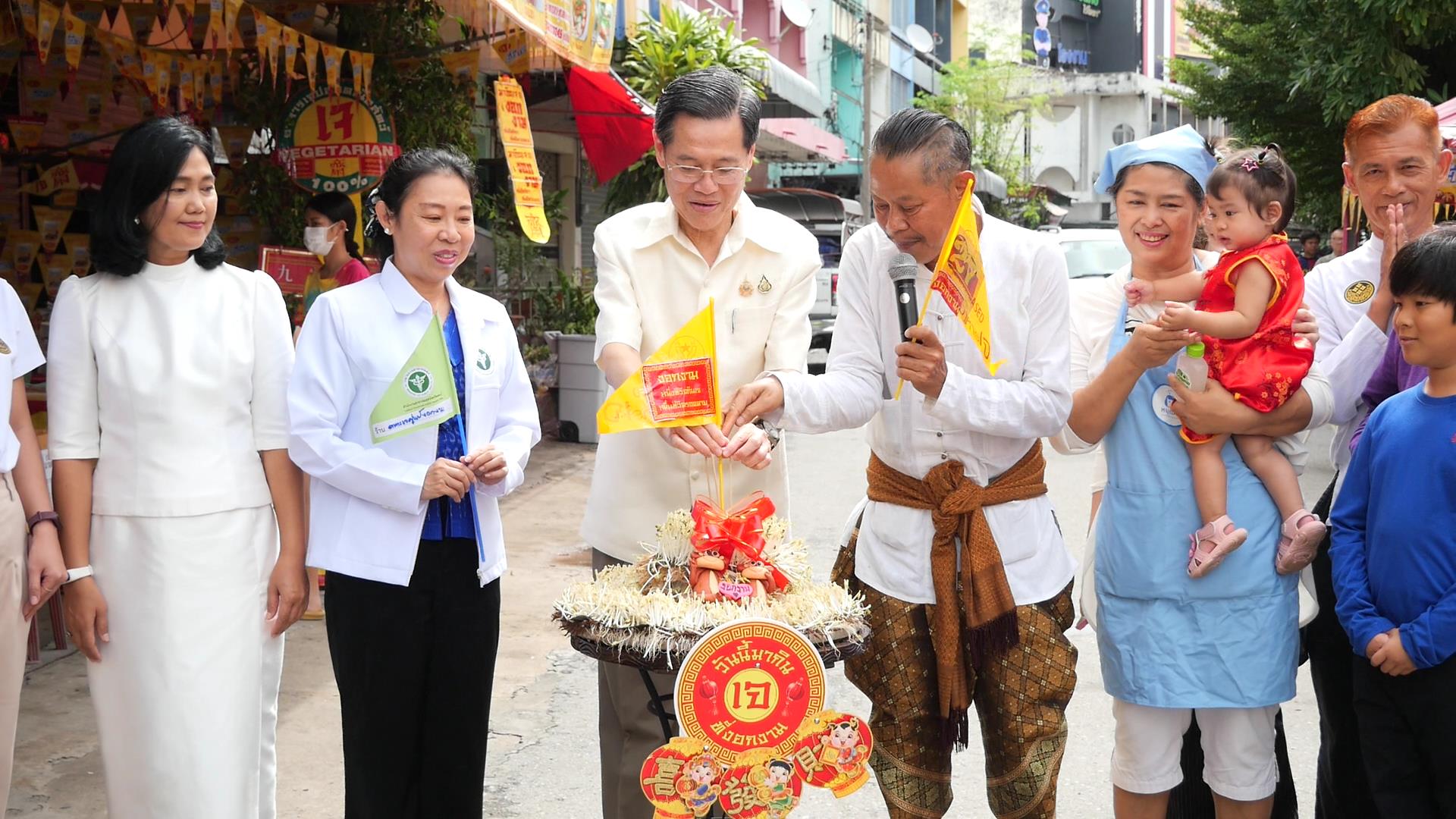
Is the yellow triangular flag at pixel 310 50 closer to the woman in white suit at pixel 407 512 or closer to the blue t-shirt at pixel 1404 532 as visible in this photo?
the woman in white suit at pixel 407 512

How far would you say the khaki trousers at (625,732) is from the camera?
296 centimetres

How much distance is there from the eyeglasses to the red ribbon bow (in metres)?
0.72

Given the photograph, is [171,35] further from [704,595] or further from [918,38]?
[918,38]

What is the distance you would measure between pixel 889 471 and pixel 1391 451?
3.50ft

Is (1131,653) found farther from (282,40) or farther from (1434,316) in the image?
(282,40)

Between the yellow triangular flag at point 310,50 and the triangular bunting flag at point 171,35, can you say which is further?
the triangular bunting flag at point 171,35

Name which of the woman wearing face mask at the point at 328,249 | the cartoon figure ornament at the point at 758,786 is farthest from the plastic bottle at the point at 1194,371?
the woman wearing face mask at the point at 328,249

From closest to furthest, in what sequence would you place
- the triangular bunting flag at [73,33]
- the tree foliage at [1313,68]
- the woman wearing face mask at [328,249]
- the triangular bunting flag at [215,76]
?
the triangular bunting flag at [73,33] → the woman wearing face mask at [328,249] → the triangular bunting flag at [215,76] → the tree foliage at [1313,68]

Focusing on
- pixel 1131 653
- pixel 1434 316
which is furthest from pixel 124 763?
pixel 1434 316

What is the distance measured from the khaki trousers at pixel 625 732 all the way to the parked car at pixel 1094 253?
893 centimetres

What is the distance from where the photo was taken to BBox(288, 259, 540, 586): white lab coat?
2.72m

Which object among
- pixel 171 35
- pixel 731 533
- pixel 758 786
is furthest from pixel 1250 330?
pixel 171 35

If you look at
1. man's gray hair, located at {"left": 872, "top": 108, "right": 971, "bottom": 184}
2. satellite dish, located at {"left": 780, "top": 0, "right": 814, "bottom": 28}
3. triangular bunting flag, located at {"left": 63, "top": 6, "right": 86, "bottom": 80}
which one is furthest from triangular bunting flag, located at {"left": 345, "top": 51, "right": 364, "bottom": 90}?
satellite dish, located at {"left": 780, "top": 0, "right": 814, "bottom": 28}

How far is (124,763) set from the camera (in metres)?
2.77
